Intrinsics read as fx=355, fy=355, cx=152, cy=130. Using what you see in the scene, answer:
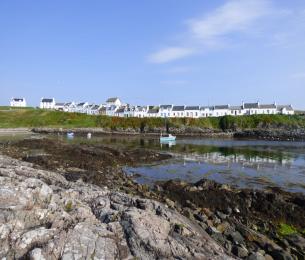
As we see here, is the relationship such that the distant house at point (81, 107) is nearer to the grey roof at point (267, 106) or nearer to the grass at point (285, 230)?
the grey roof at point (267, 106)

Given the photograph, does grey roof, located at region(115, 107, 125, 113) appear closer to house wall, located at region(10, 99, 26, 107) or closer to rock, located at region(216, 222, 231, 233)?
house wall, located at region(10, 99, 26, 107)

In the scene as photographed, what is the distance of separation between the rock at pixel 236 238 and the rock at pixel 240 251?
0.87 meters

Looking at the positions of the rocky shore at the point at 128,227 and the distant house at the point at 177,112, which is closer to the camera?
the rocky shore at the point at 128,227

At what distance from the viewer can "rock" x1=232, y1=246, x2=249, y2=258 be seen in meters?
13.2

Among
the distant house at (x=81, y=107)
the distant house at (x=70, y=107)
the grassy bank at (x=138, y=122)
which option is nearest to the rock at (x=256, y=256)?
the grassy bank at (x=138, y=122)

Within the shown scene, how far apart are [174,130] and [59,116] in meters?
43.6

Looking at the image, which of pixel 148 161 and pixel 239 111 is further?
pixel 239 111

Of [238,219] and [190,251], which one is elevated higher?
[190,251]

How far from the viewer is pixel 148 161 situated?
43938mm

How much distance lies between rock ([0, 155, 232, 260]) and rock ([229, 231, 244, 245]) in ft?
5.89

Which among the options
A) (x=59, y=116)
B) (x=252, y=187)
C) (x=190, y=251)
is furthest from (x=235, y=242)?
(x=59, y=116)

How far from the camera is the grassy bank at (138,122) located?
116625mm

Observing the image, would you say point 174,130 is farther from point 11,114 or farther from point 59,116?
point 11,114

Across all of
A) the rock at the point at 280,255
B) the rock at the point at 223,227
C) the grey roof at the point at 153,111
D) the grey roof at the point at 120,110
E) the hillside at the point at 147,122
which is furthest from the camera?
the grey roof at the point at 120,110
